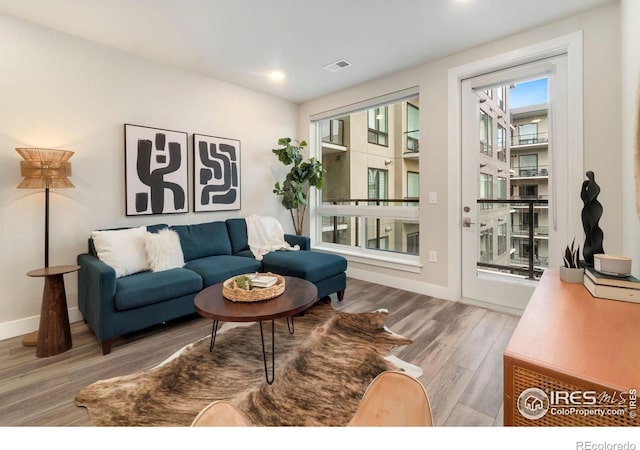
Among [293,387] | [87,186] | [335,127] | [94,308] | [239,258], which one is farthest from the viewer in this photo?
[335,127]

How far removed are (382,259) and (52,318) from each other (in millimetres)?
3306

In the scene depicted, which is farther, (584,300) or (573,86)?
(573,86)

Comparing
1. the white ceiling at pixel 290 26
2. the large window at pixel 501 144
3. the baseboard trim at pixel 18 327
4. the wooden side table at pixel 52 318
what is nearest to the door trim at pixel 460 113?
the white ceiling at pixel 290 26

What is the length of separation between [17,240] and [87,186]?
69 centimetres

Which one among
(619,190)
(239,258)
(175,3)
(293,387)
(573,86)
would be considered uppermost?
(175,3)

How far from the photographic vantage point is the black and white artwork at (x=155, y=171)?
311 centimetres

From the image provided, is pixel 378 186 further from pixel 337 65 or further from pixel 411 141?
pixel 337 65

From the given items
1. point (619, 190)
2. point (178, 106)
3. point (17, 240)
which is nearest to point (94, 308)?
point (17, 240)

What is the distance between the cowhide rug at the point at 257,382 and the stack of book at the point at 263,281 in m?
0.52

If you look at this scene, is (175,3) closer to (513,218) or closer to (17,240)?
(17,240)

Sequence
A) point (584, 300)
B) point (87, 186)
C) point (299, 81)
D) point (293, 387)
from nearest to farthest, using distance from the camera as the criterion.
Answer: point (584, 300) → point (293, 387) → point (87, 186) → point (299, 81)

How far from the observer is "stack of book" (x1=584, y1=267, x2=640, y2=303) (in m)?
1.31

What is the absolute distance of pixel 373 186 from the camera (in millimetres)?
4480

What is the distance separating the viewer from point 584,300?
136cm
